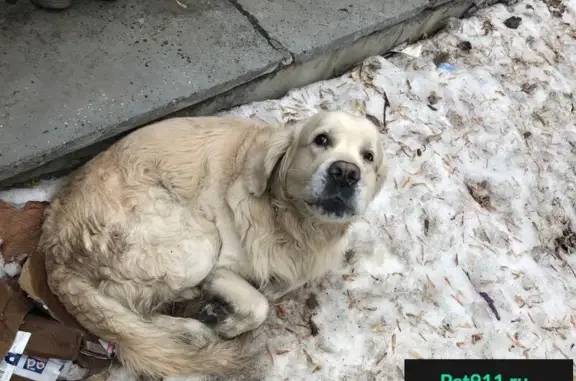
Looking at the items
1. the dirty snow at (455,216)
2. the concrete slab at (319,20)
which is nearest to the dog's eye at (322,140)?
the dirty snow at (455,216)

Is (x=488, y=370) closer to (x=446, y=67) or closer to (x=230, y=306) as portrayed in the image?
(x=230, y=306)

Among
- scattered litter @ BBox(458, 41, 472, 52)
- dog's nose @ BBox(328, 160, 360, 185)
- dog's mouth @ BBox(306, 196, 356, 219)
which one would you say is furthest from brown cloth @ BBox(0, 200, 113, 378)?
scattered litter @ BBox(458, 41, 472, 52)

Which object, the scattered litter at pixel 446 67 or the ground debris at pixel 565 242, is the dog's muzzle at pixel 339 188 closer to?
the ground debris at pixel 565 242

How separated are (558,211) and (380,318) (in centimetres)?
162

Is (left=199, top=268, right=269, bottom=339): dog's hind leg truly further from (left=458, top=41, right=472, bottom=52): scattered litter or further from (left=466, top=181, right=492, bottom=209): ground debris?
(left=458, top=41, right=472, bottom=52): scattered litter

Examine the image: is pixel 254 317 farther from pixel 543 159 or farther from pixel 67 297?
pixel 543 159

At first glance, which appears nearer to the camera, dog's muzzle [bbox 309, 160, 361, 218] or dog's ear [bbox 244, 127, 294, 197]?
dog's muzzle [bbox 309, 160, 361, 218]

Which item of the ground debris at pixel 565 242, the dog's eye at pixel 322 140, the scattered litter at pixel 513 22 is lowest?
the ground debris at pixel 565 242

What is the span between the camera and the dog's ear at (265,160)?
2.76 m

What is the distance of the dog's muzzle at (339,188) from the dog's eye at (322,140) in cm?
17

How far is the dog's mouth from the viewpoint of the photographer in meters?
2.56

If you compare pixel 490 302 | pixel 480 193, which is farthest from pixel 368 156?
pixel 480 193

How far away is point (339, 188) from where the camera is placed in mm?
2531

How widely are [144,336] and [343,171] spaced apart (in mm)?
1179
